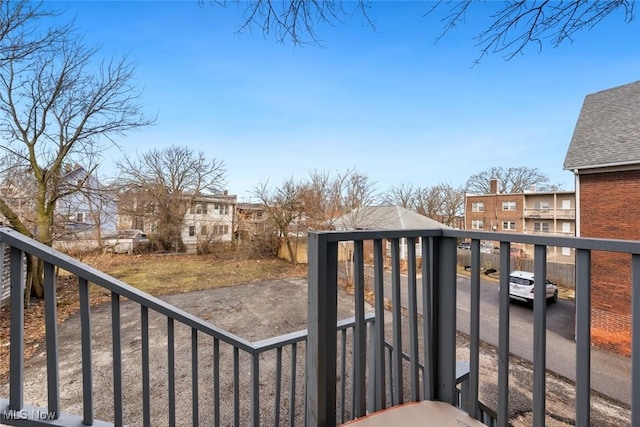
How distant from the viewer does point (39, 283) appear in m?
6.50

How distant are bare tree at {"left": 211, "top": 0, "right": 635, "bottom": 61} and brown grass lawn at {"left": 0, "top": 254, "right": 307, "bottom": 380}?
5664mm

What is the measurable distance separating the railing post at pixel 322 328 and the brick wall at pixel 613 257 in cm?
738

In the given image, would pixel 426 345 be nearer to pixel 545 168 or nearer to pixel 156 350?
pixel 156 350

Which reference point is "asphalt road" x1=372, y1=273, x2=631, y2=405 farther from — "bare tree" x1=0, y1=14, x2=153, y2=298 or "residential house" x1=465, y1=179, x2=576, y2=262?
"residential house" x1=465, y1=179, x2=576, y2=262

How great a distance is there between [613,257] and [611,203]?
1159mm

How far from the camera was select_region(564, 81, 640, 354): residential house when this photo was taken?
18.5 ft

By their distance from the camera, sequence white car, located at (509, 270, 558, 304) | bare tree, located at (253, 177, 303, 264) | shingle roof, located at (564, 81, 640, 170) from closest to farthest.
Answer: white car, located at (509, 270, 558, 304)
shingle roof, located at (564, 81, 640, 170)
bare tree, located at (253, 177, 303, 264)

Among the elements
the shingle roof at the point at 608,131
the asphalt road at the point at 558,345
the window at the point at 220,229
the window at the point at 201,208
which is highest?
the shingle roof at the point at 608,131

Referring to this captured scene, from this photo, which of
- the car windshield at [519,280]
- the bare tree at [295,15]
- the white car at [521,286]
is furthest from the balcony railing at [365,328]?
the car windshield at [519,280]

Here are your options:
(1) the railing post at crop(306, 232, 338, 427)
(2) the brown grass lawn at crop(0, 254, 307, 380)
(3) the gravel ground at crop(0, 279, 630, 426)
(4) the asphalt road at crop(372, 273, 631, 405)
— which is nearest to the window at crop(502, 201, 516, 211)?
(4) the asphalt road at crop(372, 273, 631, 405)

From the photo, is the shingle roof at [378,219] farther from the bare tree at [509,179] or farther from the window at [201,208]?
the bare tree at [509,179]

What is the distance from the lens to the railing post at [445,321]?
1.35 metres

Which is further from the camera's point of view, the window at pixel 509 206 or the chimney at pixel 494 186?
the chimney at pixel 494 186

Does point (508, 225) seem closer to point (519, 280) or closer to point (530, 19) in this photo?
point (519, 280)
